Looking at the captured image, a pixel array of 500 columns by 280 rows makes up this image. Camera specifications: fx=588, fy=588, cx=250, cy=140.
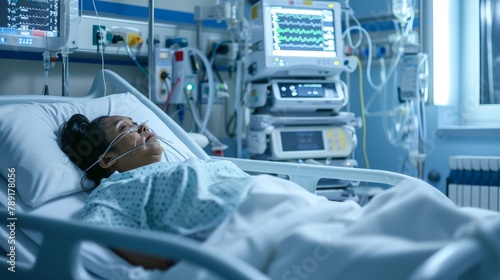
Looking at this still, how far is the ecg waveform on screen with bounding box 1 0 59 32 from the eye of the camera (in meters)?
2.59

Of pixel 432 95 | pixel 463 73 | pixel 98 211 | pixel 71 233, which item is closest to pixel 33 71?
pixel 98 211

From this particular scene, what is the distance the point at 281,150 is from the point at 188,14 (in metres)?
1.15

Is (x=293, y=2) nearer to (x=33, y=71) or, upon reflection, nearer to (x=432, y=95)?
(x=432, y=95)

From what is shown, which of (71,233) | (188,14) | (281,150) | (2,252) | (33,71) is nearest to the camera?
(71,233)

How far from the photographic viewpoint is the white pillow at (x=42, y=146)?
1.82 meters

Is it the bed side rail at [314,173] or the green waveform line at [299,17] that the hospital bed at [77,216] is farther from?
the green waveform line at [299,17]

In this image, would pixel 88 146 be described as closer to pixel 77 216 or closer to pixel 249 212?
pixel 77 216

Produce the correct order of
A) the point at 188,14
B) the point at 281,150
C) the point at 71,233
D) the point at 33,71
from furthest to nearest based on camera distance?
the point at 188,14, the point at 281,150, the point at 33,71, the point at 71,233

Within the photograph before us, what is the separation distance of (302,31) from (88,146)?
1780mm

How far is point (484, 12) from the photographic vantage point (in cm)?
385

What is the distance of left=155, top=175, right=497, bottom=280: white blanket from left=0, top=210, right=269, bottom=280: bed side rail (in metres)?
0.14

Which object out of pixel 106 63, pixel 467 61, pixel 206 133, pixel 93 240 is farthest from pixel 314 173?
pixel 467 61

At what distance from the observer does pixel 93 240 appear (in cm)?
111

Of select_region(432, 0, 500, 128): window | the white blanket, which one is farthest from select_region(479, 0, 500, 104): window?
the white blanket
